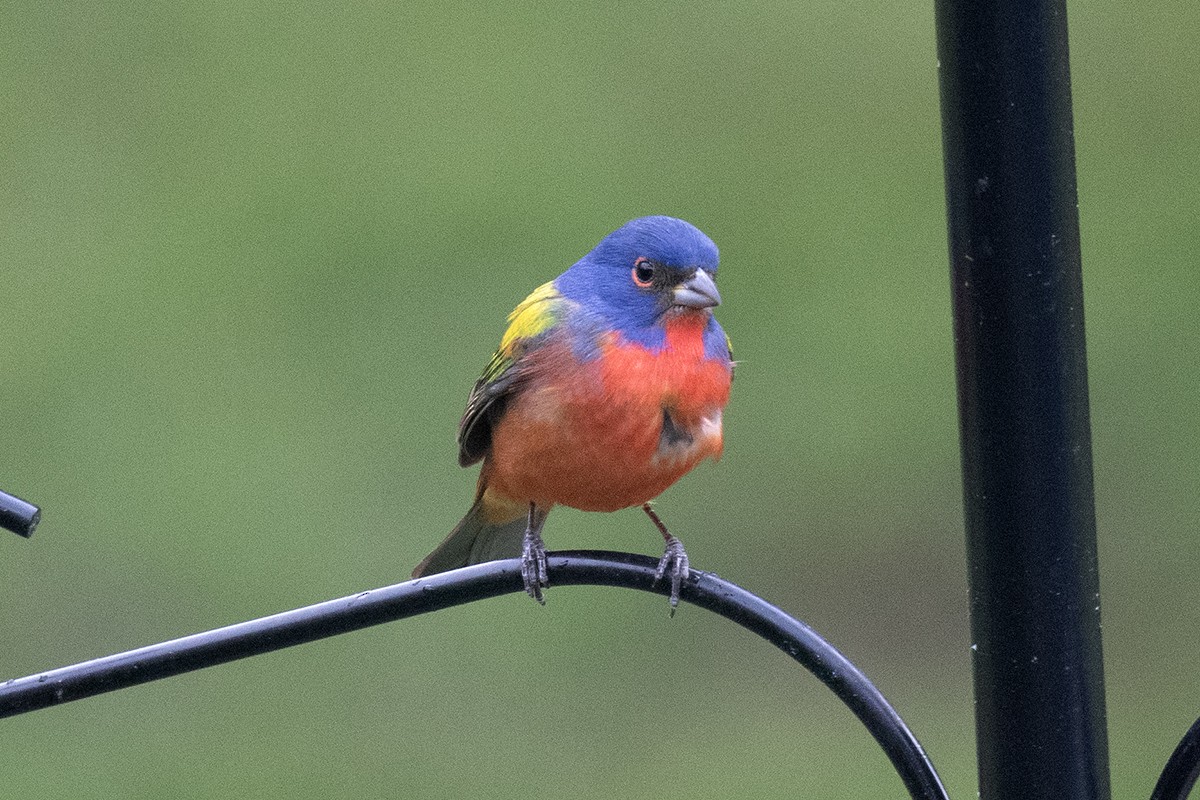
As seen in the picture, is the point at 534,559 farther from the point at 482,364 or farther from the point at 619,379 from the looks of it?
the point at 482,364

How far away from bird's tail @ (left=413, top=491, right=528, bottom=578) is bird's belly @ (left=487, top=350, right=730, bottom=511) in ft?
1.61

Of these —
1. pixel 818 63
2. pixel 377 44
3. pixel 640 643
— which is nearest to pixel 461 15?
pixel 377 44

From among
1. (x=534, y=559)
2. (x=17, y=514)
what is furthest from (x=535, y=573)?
(x=17, y=514)

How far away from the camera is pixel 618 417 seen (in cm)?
327

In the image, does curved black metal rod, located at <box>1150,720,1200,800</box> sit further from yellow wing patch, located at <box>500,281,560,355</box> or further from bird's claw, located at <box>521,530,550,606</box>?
yellow wing patch, located at <box>500,281,560,355</box>

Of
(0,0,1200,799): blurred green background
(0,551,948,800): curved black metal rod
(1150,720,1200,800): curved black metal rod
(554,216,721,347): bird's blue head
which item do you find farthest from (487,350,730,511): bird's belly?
(0,0,1200,799): blurred green background

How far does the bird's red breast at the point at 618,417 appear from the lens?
328 cm

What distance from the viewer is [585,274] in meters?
3.54

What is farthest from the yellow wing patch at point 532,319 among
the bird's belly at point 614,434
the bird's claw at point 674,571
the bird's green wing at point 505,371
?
the bird's claw at point 674,571

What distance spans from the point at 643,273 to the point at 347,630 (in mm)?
1208

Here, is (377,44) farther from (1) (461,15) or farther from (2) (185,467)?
(2) (185,467)

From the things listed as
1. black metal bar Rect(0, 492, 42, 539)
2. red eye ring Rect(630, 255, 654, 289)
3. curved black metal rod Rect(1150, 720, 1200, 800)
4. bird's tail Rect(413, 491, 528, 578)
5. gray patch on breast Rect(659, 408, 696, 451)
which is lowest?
curved black metal rod Rect(1150, 720, 1200, 800)

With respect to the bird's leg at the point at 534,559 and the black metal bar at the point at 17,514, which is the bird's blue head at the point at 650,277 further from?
the black metal bar at the point at 17,514

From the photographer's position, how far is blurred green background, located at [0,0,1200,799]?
5797 mm
